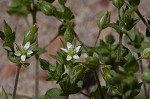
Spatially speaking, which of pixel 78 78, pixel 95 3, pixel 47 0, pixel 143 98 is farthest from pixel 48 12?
pixel 95 3

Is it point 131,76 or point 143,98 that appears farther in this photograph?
point 143,98

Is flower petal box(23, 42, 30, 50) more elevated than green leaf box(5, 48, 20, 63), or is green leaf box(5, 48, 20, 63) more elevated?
flower petal box(23, 42, 30, 50)

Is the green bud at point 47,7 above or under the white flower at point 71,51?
above

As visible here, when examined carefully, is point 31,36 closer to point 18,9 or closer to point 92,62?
point 92,62

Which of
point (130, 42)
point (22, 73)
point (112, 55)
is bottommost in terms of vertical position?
point (112, 55)

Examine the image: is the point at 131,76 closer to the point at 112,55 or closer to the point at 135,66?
the point at 135,66

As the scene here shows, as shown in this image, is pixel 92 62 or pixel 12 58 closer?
pixel 92 62

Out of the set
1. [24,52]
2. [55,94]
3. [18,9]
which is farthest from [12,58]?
[18,9]

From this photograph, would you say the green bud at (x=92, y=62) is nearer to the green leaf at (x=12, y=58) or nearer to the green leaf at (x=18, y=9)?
the green leaf at (x=12, y=58)

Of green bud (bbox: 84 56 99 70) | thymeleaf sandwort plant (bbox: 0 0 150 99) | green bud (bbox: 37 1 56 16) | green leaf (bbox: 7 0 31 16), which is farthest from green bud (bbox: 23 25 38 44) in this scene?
green leaf (bbox: 7 0 31 16)

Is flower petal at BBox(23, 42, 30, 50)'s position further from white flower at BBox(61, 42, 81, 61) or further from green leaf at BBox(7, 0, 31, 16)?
green leaf at BBox(7, 0, 31, 16)

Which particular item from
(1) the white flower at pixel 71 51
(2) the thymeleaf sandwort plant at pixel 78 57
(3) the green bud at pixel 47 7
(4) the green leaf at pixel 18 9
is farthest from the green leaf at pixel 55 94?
(4) the green leaf at pixel 18 9
